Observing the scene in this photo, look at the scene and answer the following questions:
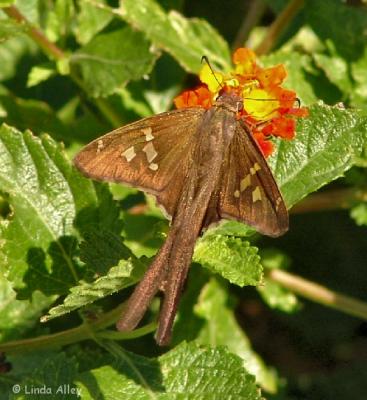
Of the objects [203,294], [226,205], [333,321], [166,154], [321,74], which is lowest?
[333,321]

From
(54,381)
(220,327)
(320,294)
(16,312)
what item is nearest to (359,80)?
(320,294)

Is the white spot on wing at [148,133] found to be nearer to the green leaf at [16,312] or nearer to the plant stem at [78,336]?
the plant stem at [78,336]

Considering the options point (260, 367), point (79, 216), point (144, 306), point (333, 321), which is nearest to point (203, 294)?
point (260, 367)

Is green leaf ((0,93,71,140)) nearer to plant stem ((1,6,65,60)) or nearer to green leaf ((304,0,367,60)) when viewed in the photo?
plant stem ((1,6,65,60))

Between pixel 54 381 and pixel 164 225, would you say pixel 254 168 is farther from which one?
pixel 54 381

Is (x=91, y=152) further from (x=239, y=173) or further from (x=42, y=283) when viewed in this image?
(x=42, y=283)
